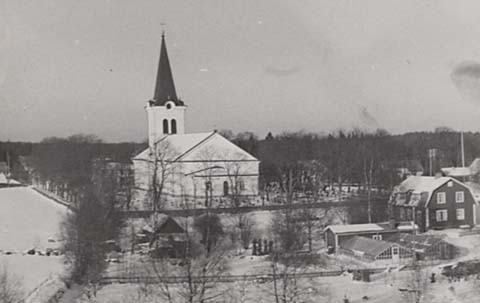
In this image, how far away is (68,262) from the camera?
8.91 metres

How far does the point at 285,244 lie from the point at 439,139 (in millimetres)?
7478

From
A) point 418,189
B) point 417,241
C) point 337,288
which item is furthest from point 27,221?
point 418,189

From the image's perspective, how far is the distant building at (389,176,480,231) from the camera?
1239cm

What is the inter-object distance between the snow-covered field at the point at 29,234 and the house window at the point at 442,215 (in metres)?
6.98

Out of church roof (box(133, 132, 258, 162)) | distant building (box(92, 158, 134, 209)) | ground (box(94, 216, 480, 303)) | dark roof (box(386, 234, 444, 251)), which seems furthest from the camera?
church roof (box(133, 132, 258, 162))

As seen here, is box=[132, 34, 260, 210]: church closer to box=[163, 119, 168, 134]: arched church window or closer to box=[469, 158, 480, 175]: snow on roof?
box=[163, 119, 168, 134]: arched church window

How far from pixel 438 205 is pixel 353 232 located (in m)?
2.61

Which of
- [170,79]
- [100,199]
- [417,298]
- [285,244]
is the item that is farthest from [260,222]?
[417,298]

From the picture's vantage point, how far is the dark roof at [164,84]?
42.3 feet

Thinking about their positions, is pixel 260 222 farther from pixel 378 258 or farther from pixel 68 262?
pixel 68 262

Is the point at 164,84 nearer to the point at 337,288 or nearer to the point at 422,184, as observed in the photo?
the point at 422,184

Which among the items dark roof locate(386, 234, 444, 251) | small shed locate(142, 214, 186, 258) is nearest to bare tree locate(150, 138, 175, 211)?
small shed locate(142, 214, 186, 258)

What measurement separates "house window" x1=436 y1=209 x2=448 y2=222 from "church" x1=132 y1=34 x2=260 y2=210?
14.6 ft

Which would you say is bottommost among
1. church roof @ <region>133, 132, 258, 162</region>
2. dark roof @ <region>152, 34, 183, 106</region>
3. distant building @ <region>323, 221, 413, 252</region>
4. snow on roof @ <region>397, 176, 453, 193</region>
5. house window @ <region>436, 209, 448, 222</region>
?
distant building @ <region>323, 221, 413, 252</region>
